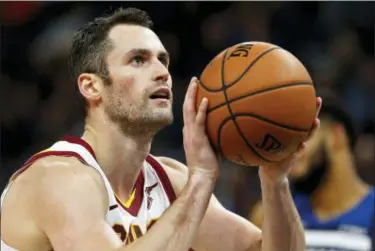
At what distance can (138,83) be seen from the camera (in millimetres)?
3695

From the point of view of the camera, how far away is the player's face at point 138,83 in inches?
143

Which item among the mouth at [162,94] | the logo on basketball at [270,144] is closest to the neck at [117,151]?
the mouth at [162,94]

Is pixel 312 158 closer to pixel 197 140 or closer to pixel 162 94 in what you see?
pixel 162 94

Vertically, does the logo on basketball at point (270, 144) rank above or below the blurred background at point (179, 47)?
above

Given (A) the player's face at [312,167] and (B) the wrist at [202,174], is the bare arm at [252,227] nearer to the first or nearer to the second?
(B) the wrist at [202,174]

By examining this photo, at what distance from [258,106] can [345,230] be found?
313 cm

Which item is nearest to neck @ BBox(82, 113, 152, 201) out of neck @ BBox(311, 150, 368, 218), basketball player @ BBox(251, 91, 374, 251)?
basketball player @ BBox(251, 91, 374, 251)

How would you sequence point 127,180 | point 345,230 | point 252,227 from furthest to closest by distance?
point 345,230, point 252,227, point 127,180

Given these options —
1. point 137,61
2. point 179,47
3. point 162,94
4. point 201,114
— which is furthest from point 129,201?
point 179,47

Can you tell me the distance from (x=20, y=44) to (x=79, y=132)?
4.76 ft

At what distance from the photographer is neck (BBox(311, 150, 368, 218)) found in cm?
605

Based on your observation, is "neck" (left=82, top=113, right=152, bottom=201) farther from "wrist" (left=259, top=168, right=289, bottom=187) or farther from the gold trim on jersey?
"wrist" (left=259, top=168, right=289, bottom=187)

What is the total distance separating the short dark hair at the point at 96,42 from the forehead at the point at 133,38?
0.04 metres

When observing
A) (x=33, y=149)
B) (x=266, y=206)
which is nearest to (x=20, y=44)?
(x=33, y=149)
